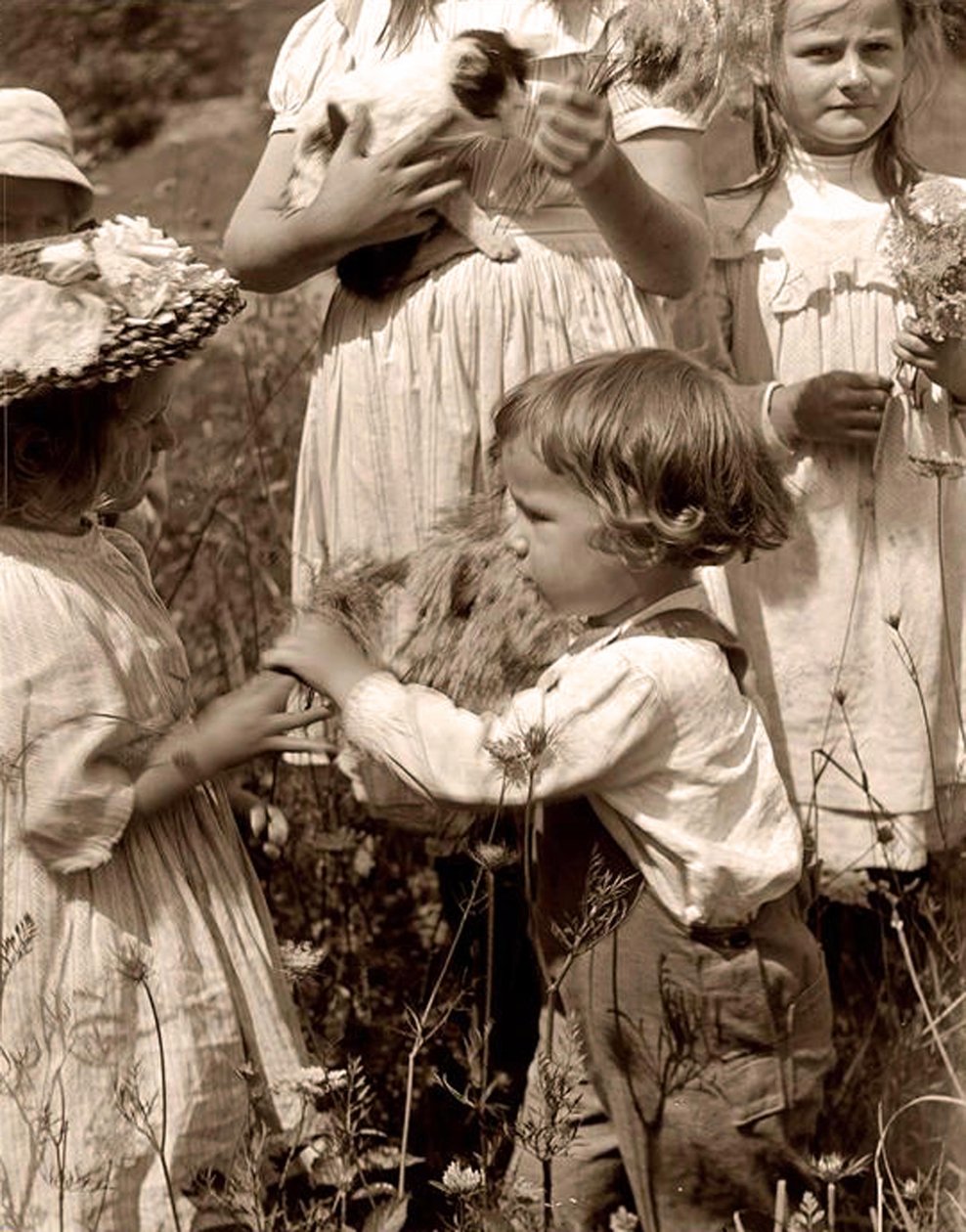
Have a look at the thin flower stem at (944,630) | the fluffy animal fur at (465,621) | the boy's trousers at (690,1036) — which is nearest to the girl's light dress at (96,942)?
the fluffy animal fur at (465,621)

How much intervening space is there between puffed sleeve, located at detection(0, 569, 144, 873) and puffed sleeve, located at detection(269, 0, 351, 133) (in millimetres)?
845

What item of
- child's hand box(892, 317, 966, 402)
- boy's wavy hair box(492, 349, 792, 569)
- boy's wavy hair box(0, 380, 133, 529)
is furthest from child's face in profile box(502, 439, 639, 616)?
child's hand box(892, 317, 966, 402)

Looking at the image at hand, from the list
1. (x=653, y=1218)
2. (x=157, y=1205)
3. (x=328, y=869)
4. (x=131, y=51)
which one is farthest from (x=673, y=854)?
(x=131, y=51)

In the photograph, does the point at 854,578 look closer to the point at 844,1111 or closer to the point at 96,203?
the point at 844,1111

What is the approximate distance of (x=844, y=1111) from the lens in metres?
2.82

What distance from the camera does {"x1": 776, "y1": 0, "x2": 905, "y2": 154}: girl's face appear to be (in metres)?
2.93

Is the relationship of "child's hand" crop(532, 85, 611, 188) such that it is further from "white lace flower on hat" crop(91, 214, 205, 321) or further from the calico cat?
"white lace flower on hat" crop(91, 214, 205, 321)

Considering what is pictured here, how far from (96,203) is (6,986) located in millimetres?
2698

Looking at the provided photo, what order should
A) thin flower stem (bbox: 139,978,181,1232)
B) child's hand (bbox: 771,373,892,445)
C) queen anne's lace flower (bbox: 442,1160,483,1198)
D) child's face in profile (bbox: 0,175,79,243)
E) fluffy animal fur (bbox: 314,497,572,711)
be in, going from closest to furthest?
queen anne's lace flower (bbox: 442,1160,483,1198), thin flower stem (bbox: 139,978,181,1232), fluffy animal fur (bbox: 314,497,572,711), child's hand (bbox: 771,373,892,445), child's face in profile (bbox: 0,175,79,243)

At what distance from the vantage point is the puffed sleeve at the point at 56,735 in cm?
224

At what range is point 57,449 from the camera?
2.29 meters

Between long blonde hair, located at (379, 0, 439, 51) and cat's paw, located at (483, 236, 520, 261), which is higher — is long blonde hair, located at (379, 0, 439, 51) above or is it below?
above

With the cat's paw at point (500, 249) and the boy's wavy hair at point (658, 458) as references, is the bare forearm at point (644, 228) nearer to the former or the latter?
the cat's paw at point (500, 249)

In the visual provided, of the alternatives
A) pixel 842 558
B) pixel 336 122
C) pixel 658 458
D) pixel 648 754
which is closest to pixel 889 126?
pixel 842 558
